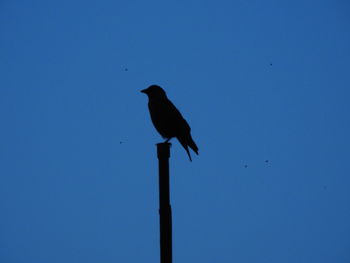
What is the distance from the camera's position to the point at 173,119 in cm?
813

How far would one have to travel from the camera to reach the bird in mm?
7918

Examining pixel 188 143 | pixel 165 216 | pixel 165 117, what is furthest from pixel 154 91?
pixel 165 216

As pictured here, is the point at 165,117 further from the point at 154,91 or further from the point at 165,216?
the point at 165,216

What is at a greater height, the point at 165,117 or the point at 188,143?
the point at 165,117

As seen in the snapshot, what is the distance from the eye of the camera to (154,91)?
8.69 m

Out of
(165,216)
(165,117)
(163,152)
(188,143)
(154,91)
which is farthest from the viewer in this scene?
(154,91)

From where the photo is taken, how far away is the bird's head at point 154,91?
8.62m

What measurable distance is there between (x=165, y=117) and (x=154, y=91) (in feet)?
2.40

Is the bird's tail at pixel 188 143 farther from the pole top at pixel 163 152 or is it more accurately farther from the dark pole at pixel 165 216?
the dark pole at pixel 165 216

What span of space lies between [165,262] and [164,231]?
310 mm

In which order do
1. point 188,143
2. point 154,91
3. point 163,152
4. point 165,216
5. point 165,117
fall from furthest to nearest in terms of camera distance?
point 154,91
point 165,117
point 188,143
point 163,152
point 165,216

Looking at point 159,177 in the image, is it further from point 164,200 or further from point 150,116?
point 150,116

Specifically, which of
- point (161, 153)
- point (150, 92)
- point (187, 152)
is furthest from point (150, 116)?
point (161, 153)

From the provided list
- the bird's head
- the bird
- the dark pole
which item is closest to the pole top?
the dark pole
